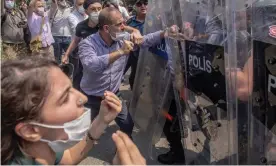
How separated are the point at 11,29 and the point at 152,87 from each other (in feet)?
12.3

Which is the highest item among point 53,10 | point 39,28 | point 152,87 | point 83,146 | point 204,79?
point 53,10

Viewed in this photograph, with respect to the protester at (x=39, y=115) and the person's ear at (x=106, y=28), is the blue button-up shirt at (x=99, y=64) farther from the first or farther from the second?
the protester at (x=39, y=115)

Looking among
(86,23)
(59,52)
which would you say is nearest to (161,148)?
(86,23)

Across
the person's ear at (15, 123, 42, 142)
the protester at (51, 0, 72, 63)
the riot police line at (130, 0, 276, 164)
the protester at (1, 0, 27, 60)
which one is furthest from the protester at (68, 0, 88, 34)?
the person's ear at (15, 123, 42, 142)

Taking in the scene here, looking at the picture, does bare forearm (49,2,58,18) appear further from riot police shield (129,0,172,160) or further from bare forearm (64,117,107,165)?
bare forearm (64,117,107,165)

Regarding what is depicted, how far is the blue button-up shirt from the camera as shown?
317 cm

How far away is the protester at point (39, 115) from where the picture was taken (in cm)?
135

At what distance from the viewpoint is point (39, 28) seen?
19.3 feet

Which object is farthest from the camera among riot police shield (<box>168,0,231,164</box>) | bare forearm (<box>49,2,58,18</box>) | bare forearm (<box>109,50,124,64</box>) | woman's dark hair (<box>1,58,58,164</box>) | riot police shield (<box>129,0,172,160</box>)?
bare forearm (<box>49,2,58,18</box>)

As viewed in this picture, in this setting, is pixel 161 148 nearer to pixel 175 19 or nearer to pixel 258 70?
pixel 175 19

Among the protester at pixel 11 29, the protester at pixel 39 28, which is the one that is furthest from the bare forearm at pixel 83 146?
the protester at pixel 11 29

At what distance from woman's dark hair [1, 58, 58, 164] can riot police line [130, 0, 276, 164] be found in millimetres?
1076

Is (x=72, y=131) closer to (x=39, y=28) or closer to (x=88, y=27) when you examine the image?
(x=88, y=27)

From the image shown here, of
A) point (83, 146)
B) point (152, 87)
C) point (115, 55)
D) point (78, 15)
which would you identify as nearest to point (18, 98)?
point (83, 146)
